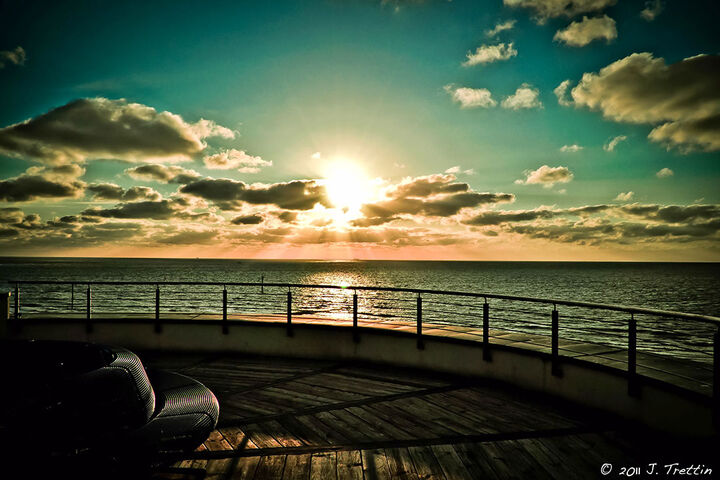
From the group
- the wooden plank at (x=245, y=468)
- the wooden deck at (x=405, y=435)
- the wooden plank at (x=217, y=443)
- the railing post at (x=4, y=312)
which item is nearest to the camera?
the wooden plank at (x=245, y=468)

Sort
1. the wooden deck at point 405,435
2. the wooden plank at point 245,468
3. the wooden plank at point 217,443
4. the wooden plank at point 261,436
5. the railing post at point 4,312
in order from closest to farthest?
the wooden plank at point 245,468
the wooden deck at point 405,435
the wooden plank at point 217,443
the wooden plank at point 261,436
the railing post at point 4,312

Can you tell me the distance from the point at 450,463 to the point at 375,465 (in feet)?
2.10

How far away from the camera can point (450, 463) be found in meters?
3.59

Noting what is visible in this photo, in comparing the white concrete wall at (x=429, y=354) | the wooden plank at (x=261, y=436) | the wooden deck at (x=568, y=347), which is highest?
the wooden deck at (x=568, y=347)

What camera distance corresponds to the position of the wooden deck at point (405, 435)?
3469 millimetres

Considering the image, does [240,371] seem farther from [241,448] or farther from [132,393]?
[132,393]

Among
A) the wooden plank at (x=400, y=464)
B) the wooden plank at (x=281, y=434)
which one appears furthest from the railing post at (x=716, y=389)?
the wooden plank at (x=281, y=434)

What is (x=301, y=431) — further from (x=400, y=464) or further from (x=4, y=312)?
(x=4, y=312)

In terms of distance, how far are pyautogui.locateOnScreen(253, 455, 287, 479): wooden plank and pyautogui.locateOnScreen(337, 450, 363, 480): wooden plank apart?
1.58 ft

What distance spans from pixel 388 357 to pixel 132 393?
4.67 meters

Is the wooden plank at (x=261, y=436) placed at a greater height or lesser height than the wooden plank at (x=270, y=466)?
lesser

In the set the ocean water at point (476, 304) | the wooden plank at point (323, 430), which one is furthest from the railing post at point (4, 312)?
the wooden plank at point (323, 430)

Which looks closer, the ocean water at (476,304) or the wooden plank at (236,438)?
the wooden plank at (236,438)

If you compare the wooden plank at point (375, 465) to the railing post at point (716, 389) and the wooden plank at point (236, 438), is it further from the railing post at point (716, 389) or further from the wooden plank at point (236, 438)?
the railing post at point (716, 389)
